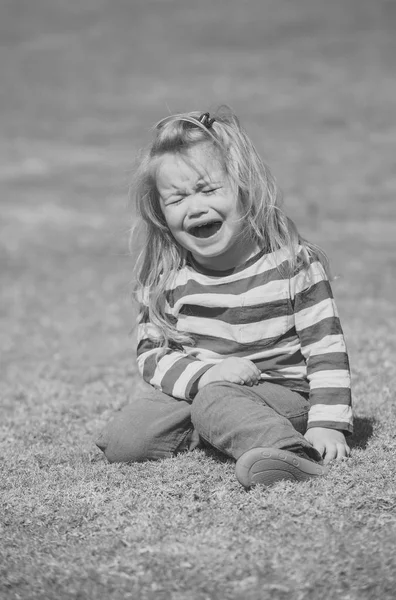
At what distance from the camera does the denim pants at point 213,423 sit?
4.07 meters

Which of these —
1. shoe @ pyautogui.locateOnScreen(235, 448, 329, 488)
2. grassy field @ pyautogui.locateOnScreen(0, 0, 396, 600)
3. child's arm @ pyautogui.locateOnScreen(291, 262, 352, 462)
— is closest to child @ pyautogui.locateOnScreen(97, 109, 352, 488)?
child's arm @ pyautogui.locateOnScreen(291, 262, 352, 462)

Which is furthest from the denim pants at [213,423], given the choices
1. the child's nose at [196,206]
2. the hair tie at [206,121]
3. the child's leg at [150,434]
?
the hair tie at [206,121]

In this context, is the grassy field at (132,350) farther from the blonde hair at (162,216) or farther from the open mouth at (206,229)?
the open mouth at (206,229)

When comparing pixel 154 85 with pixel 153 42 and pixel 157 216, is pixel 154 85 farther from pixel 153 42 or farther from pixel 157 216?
pixel 157 216

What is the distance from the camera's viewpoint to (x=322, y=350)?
14.6 ft

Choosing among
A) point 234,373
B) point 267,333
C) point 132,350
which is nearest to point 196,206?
point 267,333

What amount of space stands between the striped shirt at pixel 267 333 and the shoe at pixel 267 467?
479 mm

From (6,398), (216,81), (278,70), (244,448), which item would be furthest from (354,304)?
(278,70)

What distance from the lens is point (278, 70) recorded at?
3472 cm

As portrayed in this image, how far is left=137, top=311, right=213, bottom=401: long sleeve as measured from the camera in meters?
4.51

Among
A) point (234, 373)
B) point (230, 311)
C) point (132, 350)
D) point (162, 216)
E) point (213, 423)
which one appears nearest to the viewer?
point (213, 423)

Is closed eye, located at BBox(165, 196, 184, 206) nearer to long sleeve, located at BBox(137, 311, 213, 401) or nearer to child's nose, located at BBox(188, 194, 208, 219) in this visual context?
child's nose, located at BBox(188, 194, 208, 219)

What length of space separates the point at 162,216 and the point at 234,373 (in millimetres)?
921

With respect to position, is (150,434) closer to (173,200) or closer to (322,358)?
(322,358)
